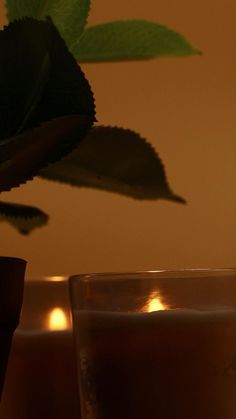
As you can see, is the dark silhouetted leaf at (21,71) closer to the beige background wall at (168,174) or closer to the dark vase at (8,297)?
the dark vase at (8,297)

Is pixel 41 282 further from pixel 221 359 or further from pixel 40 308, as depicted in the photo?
pixel 221 359

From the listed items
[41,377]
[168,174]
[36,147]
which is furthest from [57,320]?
[168,174]

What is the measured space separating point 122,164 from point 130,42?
0.07m

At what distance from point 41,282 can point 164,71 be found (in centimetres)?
62

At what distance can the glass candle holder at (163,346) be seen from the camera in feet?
1.03

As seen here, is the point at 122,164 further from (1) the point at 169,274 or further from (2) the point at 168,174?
(2) the point at 168,174

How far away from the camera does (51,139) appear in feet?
0.91

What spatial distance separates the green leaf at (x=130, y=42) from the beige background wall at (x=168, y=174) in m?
0.59

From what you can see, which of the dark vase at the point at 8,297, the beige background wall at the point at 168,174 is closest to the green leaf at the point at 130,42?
the dark vase at the point at 8,297

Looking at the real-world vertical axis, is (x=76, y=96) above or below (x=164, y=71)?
below

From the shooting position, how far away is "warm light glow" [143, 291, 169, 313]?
325 mm

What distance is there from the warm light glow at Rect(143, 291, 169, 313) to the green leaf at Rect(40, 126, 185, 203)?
0.05m

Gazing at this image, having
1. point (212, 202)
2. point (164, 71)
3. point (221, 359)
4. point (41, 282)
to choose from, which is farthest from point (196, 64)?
point (221, 359)

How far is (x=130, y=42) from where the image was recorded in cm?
35
